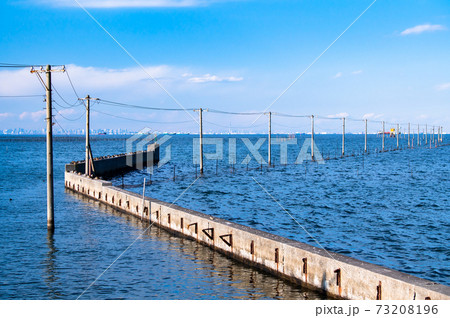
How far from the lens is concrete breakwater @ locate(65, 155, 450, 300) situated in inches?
440

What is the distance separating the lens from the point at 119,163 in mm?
66562

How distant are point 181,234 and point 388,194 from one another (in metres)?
27.2

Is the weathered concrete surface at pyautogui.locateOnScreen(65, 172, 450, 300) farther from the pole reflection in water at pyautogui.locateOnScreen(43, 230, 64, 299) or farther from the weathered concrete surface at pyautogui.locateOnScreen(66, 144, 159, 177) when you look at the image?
the weathered concrete surface at pyautogui.locateOnScreen(66, 144, 159, 177)

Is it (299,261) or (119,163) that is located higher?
(119,163)

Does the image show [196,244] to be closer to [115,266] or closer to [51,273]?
[115,266]

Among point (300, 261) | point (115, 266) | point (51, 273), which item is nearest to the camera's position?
point (300, 261)

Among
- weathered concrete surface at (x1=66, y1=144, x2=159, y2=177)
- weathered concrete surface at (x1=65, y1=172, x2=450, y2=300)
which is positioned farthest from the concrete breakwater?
weathered concrete surface at (x1=66, y1=144, x2=159, y2=177)

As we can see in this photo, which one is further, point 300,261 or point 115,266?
point 115,266

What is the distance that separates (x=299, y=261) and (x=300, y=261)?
2.1 inches

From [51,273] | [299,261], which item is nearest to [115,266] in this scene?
[51,273]

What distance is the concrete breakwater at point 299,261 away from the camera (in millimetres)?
11187

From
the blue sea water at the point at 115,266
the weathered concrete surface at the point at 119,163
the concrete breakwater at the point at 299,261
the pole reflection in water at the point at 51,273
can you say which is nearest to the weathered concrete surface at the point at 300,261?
the concrete breakwater at the point at 299,261
